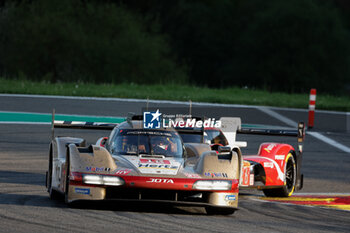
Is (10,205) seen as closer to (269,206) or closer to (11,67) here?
(269,206)

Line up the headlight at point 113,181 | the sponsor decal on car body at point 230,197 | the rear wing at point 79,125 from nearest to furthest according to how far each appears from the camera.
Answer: the headlight at point 113,181 < the sponsor decal on car body at point 230,197 < the rear wing at point 79,125

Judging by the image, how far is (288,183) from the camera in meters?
13.0

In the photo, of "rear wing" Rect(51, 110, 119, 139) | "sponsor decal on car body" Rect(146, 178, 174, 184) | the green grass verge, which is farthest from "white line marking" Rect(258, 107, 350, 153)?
"sponsor decal on car body" Rect(146, 178, 174, 184)

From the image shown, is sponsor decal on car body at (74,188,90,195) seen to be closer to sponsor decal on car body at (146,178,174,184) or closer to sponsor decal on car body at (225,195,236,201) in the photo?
sponsor decal on car body at (146,178,174,184)

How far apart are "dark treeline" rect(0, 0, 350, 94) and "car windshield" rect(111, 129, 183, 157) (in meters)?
34.1

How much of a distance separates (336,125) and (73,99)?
27.6 ft

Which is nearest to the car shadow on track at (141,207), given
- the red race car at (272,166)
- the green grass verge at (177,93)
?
the red race car at (272,166)

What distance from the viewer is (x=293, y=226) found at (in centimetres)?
926

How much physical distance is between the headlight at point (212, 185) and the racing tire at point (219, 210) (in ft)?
0.84

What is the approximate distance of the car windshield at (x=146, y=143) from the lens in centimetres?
1104

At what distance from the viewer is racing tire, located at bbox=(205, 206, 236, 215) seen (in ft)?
33.0

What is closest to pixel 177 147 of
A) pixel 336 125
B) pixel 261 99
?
pixel 336 125

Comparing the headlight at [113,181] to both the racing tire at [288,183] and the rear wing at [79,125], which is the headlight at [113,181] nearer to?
the rear wing at [79,125]

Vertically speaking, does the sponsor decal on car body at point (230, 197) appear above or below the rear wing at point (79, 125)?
below
